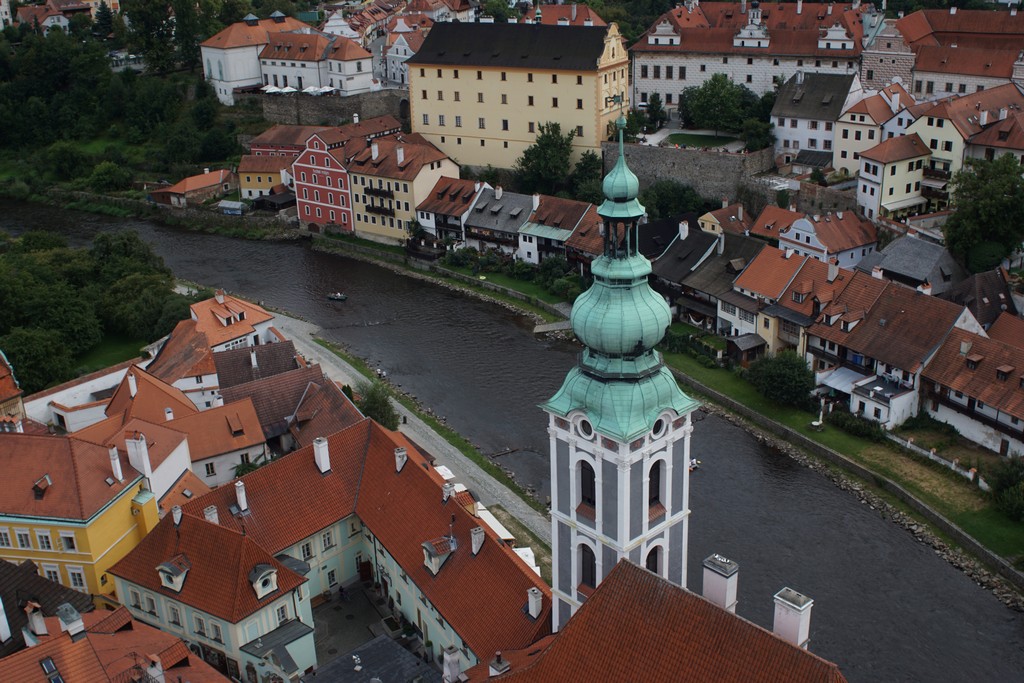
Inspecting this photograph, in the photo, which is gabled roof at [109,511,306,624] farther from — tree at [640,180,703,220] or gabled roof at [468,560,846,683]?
tree at [640,180,703,220]

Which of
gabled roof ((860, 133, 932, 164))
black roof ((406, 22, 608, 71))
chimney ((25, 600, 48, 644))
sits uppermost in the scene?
black roof ((406, 22, 608, 71))

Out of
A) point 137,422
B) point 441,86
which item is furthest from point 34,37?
point 137,422

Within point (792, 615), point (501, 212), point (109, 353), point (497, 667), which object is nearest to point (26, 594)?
point (497, 667)

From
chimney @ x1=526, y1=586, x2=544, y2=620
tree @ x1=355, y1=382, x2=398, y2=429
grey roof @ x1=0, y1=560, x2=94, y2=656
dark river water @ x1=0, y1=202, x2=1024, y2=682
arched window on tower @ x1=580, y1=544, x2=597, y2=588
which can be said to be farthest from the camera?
tree @ x1=355, y1=382, x2=398, y2=429

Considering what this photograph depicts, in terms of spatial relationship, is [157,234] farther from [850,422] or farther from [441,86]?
[850,422]

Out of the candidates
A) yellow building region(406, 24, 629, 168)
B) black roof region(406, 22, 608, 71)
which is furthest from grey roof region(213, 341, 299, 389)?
black roof region(406, 22, 608, 71)

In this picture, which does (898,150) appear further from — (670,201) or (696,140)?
(696,140)

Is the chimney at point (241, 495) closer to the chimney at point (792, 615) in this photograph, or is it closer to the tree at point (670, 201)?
the chimney at point (792, 615)
